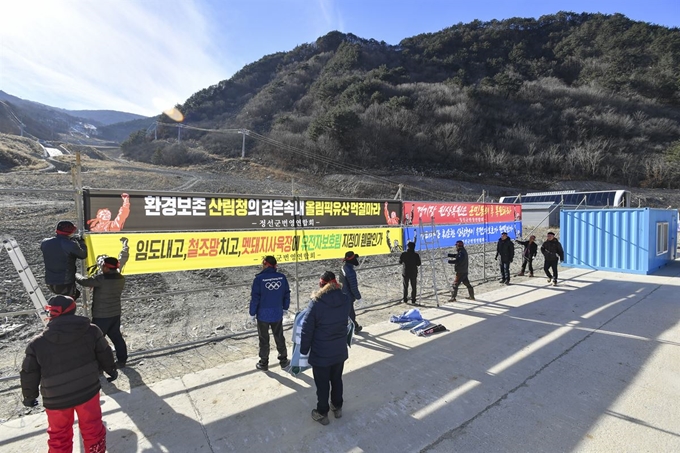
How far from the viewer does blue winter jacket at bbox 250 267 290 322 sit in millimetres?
4598

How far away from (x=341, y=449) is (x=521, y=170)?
44319mm

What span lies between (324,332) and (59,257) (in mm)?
3468

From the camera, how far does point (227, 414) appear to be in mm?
3662

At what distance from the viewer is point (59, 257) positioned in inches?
164

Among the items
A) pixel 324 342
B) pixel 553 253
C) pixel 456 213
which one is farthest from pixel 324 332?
pixel 553 253

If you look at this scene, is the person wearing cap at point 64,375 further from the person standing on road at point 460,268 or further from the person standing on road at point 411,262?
the person standing on road at point 460,268

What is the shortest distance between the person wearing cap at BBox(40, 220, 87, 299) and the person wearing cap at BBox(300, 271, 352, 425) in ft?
9.93

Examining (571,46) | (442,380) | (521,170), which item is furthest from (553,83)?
(442,380)

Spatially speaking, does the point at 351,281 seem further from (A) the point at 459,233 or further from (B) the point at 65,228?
(A) the point at 459,233

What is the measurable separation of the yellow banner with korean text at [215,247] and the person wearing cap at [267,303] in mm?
1373

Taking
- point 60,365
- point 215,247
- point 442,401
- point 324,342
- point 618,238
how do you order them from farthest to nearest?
point 618,238 < point 215,247 < point 442,401 < point 324,342 < point 60,365

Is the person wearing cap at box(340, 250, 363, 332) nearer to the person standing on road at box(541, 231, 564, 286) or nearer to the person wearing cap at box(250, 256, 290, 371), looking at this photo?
the person wearing cap at box(250, 256, 290, 371)

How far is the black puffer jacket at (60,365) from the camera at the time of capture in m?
2.68

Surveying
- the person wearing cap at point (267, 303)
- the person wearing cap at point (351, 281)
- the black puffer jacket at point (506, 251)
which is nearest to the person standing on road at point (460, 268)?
the black puffer jacket at point (506, 251)
